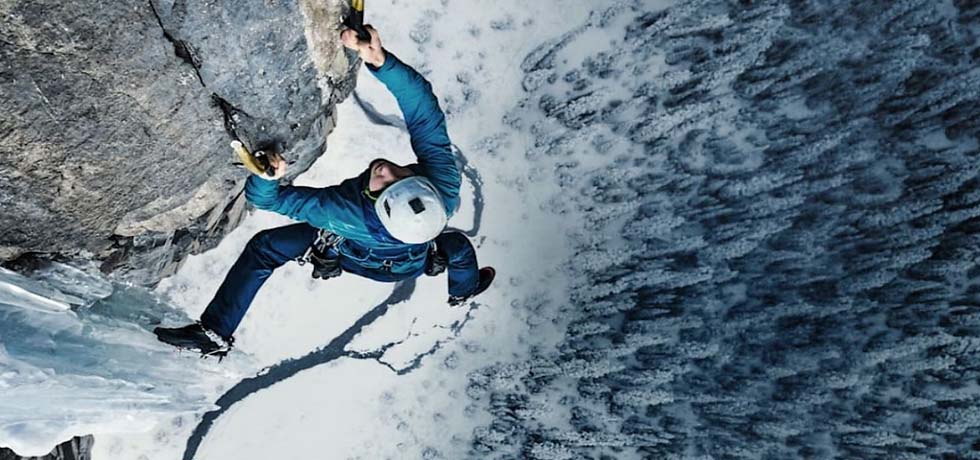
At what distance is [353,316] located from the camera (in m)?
6.46

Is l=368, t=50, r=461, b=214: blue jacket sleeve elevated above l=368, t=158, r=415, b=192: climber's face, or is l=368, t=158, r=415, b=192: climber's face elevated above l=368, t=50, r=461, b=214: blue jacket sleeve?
l=368, t=50, r=461, b=214: blue jacket sleeve

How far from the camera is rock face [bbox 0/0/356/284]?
327cm

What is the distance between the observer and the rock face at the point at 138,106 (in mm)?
3273

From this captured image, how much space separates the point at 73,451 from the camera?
5.66m

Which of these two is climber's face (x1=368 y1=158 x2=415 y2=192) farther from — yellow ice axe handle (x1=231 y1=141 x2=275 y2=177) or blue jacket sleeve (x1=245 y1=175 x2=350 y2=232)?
yellow ice axe handle (x1=231 y1=141 x2=275 y2=177)

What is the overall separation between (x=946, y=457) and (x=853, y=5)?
12.0 ft

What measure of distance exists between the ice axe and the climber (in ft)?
0.14

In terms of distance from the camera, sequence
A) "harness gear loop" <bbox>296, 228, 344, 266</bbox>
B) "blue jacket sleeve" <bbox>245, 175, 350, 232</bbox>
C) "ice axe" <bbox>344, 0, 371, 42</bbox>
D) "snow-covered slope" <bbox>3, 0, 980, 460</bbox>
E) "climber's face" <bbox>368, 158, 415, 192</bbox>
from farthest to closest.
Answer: "snow-covered slope" <bbox>3, 0, 980, 460</bbox>, "harness gear loop" <bbox>296, 228, 344, 266</bbox>, "blue jacket sleeve" <bbox>245, 175, 350, 232</bbox>, "climber's face" <bbox>368, 158, 415, 192</bbox>, "ice axe" <bbox>344, 0, 371, 42</bbox>

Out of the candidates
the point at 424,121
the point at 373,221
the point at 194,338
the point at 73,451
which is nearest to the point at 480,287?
the point at 373,221

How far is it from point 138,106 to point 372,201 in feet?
4.29

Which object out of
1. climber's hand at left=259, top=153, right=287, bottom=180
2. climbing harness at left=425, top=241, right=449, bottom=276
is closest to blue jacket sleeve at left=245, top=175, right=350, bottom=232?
climber's hand at left=259, top=153, right=287, bottom=180

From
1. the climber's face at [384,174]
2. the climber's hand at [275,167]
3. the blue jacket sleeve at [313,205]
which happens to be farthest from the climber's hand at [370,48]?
the blue jacket sleeve at [313,205]

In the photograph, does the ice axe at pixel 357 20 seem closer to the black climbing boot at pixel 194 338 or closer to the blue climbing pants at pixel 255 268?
the blue climbing pants at pixel 255 268

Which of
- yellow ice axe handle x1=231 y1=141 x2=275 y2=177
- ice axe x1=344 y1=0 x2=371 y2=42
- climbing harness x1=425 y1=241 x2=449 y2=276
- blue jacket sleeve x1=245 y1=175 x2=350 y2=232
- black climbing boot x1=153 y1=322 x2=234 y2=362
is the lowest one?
black climbing boot x1=153 y1=322 x2=234 y2=362
